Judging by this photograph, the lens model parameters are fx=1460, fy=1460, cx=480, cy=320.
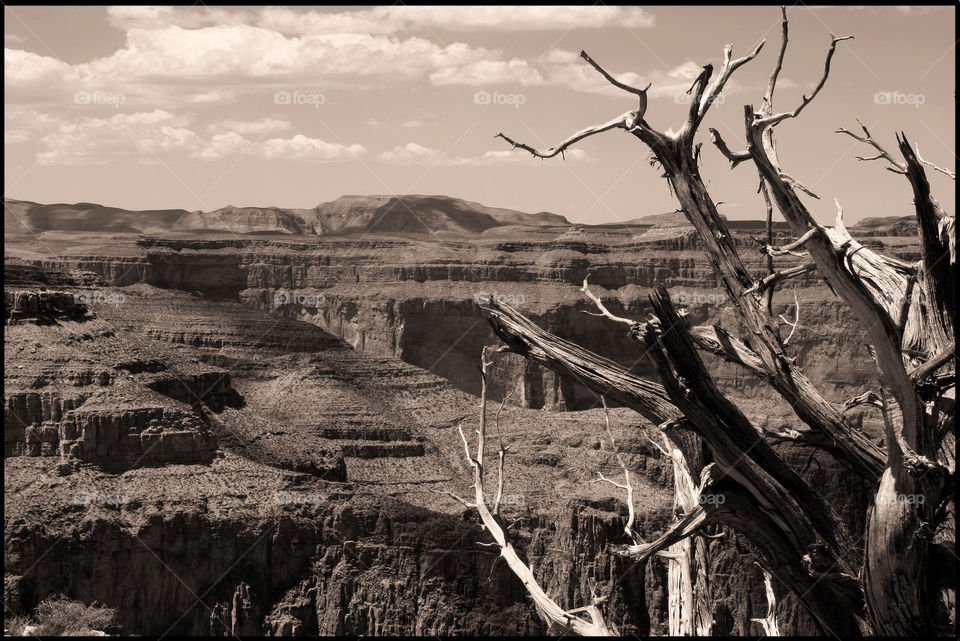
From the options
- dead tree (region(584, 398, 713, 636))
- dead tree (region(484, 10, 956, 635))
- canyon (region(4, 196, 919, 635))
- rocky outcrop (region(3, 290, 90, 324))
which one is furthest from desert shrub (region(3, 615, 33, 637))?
dead tree (region(484, 10, 956, 635))

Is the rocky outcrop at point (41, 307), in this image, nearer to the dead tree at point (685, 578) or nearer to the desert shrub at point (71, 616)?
the desert shrub at point (71, 616)

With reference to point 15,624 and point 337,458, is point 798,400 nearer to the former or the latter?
point 15,624

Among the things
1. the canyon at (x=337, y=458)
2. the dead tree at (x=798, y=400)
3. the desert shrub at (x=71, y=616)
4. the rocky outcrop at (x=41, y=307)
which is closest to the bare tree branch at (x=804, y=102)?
the dead tree at (x=798, y=400)

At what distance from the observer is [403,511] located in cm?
6153

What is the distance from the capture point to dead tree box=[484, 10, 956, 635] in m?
9.83

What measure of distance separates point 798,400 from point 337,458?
2397 inches

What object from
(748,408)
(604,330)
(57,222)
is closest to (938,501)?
(748,408)

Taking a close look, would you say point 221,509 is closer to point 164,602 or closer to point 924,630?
point 164,602

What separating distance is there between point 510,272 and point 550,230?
28.9m

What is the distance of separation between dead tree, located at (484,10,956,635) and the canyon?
1009 inches

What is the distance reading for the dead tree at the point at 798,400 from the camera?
9.83m

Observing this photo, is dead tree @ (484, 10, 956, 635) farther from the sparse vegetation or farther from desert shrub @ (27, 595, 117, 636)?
desert shrub @ (27, 595, 117, 636)

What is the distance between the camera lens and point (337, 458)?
70.6 m

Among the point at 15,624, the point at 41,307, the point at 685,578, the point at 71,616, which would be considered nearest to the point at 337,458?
the point at 41,307
